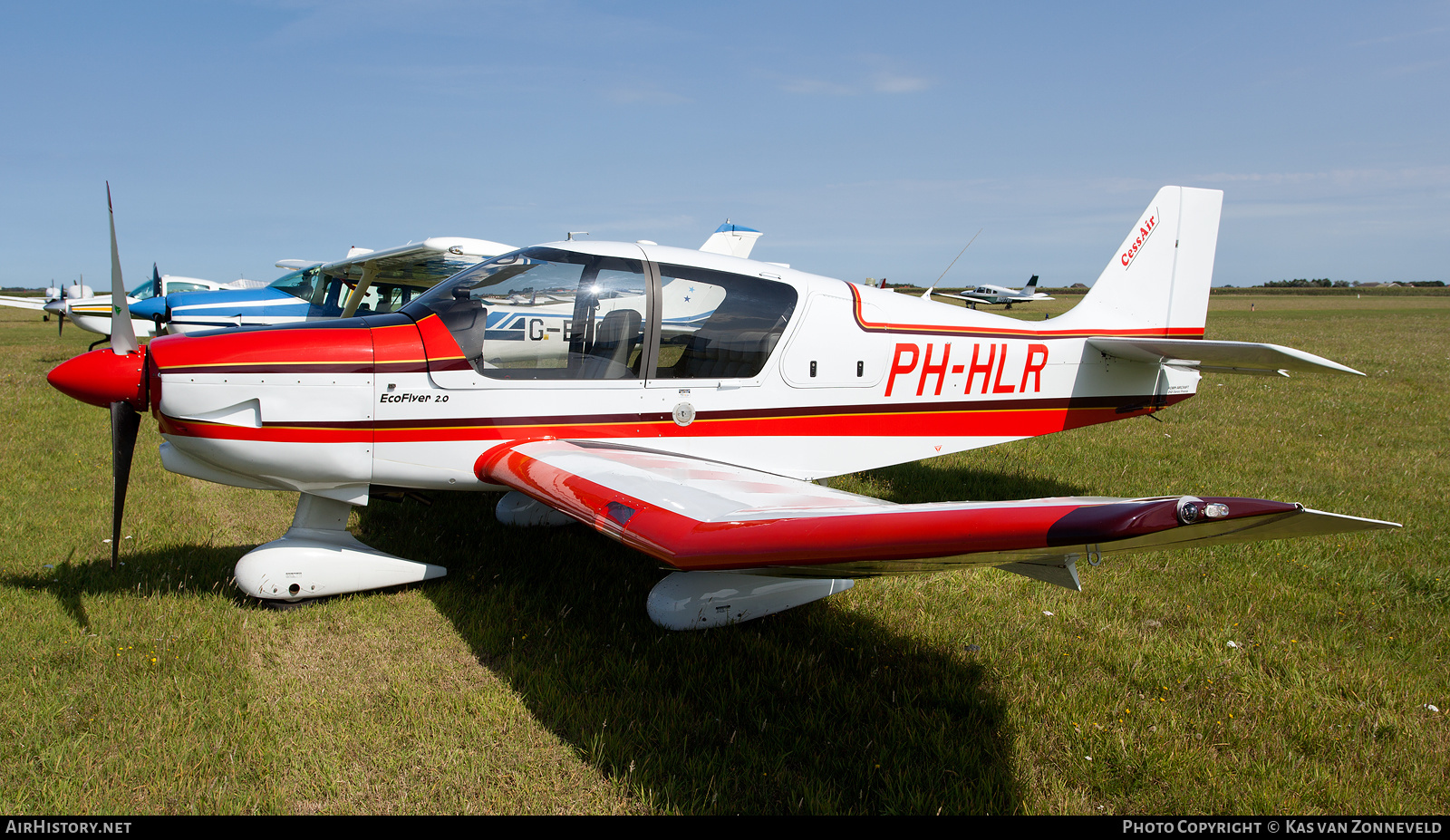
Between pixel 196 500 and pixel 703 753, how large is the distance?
5976mm

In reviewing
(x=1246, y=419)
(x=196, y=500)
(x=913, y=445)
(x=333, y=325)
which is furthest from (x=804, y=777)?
(x=1246, y=419)

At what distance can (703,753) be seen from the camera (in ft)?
10.3

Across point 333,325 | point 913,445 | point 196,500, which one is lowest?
point 196,500

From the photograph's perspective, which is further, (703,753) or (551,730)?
(551,730)

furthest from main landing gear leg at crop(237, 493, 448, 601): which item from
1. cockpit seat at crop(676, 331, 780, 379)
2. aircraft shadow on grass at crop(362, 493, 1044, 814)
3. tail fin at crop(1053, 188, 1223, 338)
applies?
tail fin at crop(1053, 188, 1223, 338)

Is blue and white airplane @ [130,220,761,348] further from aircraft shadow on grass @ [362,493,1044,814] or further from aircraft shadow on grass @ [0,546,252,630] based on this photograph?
aircraft shadow on grass @ [362,493,1044,814]

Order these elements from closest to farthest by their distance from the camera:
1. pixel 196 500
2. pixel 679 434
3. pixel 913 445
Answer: pixel 679 434, pixel 913 445, pixel 196 500

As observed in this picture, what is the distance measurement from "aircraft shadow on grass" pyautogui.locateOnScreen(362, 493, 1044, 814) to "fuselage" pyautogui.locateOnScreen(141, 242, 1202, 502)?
0.93 meters

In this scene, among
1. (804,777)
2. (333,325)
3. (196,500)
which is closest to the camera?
(804,777)

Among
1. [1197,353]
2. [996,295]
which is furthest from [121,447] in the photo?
[996,295]

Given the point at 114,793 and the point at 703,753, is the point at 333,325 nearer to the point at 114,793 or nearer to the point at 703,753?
the point at 114,793

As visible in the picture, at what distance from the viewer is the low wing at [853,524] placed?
2102 millimetres

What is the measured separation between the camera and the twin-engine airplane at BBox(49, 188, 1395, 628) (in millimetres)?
3654


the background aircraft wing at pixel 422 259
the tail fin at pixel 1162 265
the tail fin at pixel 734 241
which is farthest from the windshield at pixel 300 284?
the tail fin at pixel 1162 265
